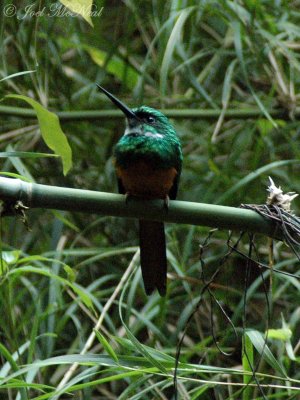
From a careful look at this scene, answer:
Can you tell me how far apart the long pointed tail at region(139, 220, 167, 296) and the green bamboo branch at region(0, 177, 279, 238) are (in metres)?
0.38

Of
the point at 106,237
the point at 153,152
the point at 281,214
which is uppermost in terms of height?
the point at 153,152

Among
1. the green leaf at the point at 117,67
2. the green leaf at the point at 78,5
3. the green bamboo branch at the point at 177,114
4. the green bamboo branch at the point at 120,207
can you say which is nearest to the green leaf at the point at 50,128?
the green bamboo branch at the point at 120,207

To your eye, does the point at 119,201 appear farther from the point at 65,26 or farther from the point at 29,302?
the point at 65,26

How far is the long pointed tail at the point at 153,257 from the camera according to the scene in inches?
69.9

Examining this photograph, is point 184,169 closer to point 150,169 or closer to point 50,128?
point 150,169

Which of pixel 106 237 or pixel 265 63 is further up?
pixel 265 63

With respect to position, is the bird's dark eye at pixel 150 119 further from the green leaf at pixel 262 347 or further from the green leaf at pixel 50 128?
the green leaf at pixel 50 128

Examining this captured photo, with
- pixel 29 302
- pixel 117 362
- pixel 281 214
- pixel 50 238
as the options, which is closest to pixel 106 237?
pixel 50 238

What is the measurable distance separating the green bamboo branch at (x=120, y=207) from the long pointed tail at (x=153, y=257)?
0.38m

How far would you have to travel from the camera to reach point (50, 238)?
9.04ft

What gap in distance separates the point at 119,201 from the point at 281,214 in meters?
0.33

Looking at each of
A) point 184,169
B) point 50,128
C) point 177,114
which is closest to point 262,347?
point 50,128

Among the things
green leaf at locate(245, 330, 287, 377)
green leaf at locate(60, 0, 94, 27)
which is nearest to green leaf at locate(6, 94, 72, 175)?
green leaf at locate(60, 0, 94, 27)

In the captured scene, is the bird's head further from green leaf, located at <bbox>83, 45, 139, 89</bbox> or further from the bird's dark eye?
green leaf, located at <bbox>83, 45, 139, 89</bbox>
